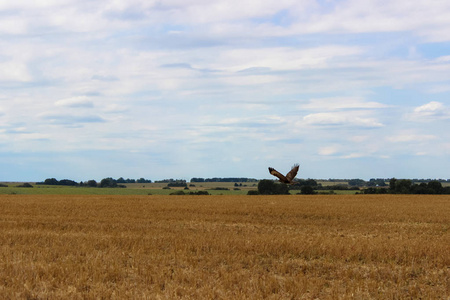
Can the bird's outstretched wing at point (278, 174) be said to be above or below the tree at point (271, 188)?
above

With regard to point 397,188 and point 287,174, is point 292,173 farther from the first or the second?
point 397,188

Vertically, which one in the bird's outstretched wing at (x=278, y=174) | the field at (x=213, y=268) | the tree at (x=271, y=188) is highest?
the bird's outstretched wing at (x=278, y=174)

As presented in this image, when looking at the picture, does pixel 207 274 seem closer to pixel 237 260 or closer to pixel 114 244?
pixel 237 260

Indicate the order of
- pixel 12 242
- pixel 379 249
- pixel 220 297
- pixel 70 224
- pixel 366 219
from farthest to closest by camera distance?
pixel 366 219, pixel 70 224, pixel 12 242, pixel 379 249, pixel 220 297

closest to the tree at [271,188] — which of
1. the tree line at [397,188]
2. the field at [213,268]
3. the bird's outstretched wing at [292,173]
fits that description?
the tree line at [397,188]

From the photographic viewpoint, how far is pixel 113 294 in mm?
9156

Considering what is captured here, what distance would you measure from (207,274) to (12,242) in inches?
333

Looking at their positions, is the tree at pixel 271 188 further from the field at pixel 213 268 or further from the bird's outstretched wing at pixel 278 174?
the bird's outstretched wing at pixel 278 174

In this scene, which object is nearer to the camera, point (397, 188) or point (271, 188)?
point (271, 188)

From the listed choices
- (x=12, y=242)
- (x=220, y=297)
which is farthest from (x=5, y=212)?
(x=220, y=297)

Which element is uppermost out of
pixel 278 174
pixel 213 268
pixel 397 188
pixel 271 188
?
pixel 278 174

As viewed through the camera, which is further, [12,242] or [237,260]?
[12,242]

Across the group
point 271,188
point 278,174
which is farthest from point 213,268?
point 271,188

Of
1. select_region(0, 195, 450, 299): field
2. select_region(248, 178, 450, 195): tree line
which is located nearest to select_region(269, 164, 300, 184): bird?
select_region(0, 195, 450, 299): field
